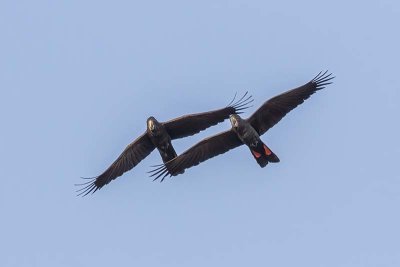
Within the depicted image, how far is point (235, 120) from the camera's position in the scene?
38125mm

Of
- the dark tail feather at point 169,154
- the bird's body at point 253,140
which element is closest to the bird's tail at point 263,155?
the bird's body at point 253,140

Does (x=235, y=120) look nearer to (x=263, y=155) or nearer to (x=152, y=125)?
(x=263, y=155)

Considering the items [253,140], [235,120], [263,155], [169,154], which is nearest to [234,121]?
[235,120]

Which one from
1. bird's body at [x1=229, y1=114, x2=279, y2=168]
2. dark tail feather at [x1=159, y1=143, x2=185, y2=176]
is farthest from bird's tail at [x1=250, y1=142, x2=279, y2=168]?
dark tail feather at [x1=159, y1=143, x2=185, y2=176]

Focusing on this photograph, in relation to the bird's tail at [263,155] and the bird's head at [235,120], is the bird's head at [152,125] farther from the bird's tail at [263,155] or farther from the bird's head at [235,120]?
the bird's tail at [263,155]

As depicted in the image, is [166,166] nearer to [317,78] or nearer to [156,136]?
[156,136]

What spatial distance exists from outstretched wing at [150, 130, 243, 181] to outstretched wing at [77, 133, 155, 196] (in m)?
2.02

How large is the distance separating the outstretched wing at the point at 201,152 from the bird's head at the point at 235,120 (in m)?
0.33

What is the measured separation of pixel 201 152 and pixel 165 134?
1655 millimetres

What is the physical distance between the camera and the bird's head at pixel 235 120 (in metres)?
38.0

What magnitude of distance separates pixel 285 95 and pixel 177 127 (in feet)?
11.5

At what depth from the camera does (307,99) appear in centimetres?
3869

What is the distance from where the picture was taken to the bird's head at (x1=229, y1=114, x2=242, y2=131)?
38.0 m

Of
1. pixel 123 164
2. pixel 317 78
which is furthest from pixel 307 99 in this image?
pixel 123 164
